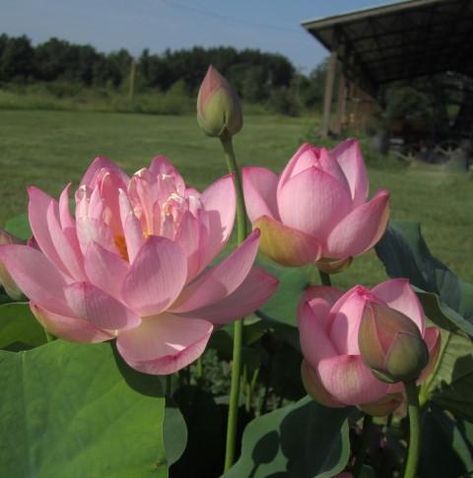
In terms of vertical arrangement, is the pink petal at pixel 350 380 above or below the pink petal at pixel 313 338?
below

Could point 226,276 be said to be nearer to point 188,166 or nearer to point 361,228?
point 361,228

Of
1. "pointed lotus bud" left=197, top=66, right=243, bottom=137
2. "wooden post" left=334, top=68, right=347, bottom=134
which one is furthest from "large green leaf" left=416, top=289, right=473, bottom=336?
"wooden post" left=334, top=68, right=347, bottom=134

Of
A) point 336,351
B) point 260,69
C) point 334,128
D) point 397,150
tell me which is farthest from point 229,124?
point 260,69

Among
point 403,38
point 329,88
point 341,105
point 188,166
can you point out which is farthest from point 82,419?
point 403,38

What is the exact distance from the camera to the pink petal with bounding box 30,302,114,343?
373 millimetres

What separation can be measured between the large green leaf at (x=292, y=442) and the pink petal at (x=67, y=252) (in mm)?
188

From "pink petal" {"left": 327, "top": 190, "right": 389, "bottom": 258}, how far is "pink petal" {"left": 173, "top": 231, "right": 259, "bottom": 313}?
10 cm

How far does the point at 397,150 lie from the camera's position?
9.77 metres

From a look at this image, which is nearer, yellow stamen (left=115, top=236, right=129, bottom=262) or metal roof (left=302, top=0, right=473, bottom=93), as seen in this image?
yellow stamen (left=115, top=236, right=129, bottom=262)

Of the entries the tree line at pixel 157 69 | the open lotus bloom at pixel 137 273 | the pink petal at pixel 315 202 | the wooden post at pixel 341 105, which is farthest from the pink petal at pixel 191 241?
the tree line at pixel 157 69

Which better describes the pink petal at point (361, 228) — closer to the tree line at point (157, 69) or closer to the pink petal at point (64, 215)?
the pink petal at point (64, 215)

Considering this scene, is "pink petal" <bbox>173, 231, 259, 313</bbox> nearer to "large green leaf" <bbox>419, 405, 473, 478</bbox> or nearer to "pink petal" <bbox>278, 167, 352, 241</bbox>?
"pink petal" <bbox>278, 167, 352, 241</bbox>

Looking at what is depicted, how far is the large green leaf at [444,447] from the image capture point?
2.08 ft

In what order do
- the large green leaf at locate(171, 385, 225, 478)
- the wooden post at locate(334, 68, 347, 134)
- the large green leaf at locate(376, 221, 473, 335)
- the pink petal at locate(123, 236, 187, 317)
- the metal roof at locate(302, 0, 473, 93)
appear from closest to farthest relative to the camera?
the pink petal at locate(123, 236, 187, 317) → the large green leaf at locate(376, 221, 473, 335) → the large green leaf at locate(171, 385, 225, 478) → the metal roof at locate(302, 0, 473, 93) → the wooden post at locate(334, 68, 347, 134)
